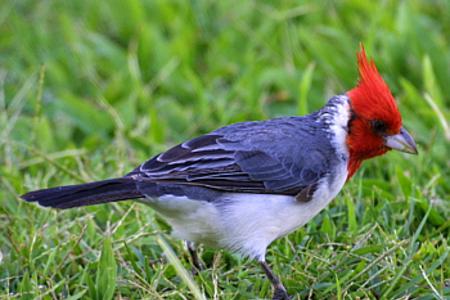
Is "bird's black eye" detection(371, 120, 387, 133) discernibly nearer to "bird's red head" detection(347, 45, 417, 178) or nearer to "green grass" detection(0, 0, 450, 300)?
"bird's red head" detection(347, 45, 417, 178)

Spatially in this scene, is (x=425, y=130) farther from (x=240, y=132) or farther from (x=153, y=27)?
(x=153, y=27)

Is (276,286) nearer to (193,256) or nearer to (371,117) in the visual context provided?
(193,256)

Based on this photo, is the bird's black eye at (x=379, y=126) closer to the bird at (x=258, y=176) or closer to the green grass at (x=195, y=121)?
the bird at (x=258, y=176)

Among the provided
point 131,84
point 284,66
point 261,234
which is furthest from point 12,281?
point 284,66

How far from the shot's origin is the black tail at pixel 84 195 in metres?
4.04

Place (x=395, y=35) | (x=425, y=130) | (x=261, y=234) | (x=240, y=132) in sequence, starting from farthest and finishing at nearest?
(x=395, y=35) < (x=425, y=130) < (x=240, y=132) < (x=261, y=234)

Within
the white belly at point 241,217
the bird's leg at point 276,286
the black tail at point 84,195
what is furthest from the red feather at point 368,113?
the black tail at point 84,195

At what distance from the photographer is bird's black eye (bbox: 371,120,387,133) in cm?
438

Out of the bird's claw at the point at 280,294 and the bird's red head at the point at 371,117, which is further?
the bird's red head at the point at 371,117

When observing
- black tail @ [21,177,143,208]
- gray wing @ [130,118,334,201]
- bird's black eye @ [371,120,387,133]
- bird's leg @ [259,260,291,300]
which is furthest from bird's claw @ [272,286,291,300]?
bird's black eye @ [371,120,387,133]

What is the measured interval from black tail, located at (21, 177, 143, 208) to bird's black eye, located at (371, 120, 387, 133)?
118 cm

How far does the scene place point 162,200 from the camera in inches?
164

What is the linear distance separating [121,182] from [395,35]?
9.88 feet

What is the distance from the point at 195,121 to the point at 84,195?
2136 millimetres
